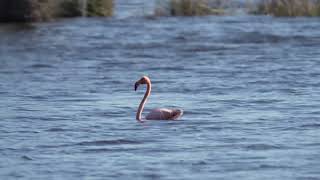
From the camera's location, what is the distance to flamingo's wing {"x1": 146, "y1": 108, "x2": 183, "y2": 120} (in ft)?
55.2

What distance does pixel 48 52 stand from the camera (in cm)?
2700

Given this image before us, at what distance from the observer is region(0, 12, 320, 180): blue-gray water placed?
1366 centimetres

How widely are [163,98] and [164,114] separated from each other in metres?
2.63

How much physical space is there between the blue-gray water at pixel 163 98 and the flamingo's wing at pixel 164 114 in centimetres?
11

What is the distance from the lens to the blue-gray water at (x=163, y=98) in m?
13.7

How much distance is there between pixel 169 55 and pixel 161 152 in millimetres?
11867

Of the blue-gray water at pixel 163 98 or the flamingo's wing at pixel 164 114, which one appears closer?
the blue-gray water at pixel 163 98

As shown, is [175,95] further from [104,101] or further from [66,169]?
[66,169]

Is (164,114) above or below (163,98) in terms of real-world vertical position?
above

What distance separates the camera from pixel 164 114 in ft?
55.3

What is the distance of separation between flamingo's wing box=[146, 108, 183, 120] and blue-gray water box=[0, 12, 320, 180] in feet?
0.35

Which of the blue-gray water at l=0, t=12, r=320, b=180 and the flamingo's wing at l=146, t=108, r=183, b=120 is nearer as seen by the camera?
the blue-gray water at l=0, t=12, r=320, b=180

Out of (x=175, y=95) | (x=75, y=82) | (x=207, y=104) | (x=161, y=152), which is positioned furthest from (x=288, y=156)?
Result: (x=75, y=82)

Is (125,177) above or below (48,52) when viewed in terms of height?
above
